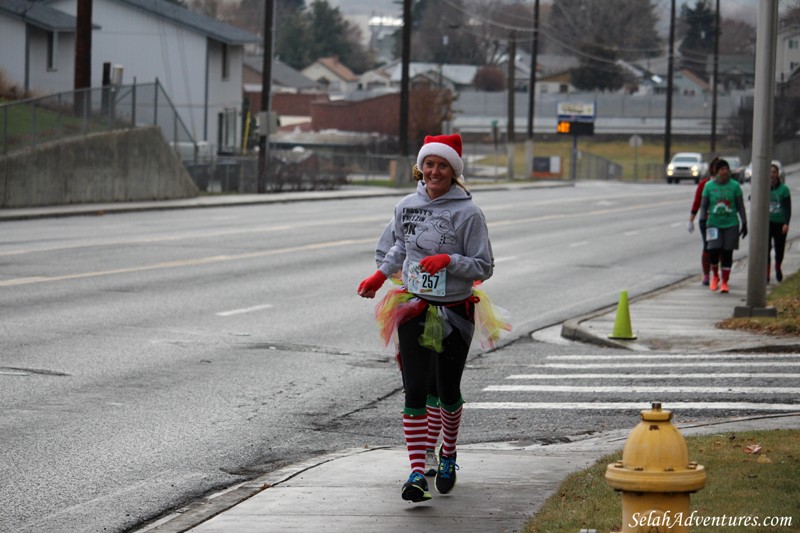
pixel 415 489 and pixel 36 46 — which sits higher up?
pixel 36 46

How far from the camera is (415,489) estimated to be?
7.44 metres

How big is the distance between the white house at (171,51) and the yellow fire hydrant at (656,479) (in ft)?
194

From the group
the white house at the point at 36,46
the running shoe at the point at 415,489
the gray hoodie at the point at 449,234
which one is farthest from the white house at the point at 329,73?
the running shoe at the point at 415,489

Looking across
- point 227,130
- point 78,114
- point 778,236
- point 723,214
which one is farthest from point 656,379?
point 227,130

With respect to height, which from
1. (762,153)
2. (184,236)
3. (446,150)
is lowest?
(184,236)

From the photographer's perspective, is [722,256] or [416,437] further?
[722,256]

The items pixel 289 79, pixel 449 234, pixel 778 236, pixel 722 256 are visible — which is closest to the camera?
pixel 449 234

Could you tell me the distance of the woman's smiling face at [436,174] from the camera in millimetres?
7820

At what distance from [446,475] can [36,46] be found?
53646 millimetres

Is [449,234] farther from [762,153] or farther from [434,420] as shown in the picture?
[762,153]

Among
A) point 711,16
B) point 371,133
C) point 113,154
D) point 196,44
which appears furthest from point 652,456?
point 711,16

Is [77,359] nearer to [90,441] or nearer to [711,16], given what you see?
[90,441]

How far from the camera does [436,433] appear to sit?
813 centimetres

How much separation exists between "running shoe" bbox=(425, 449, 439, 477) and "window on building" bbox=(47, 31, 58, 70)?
2100 inches
